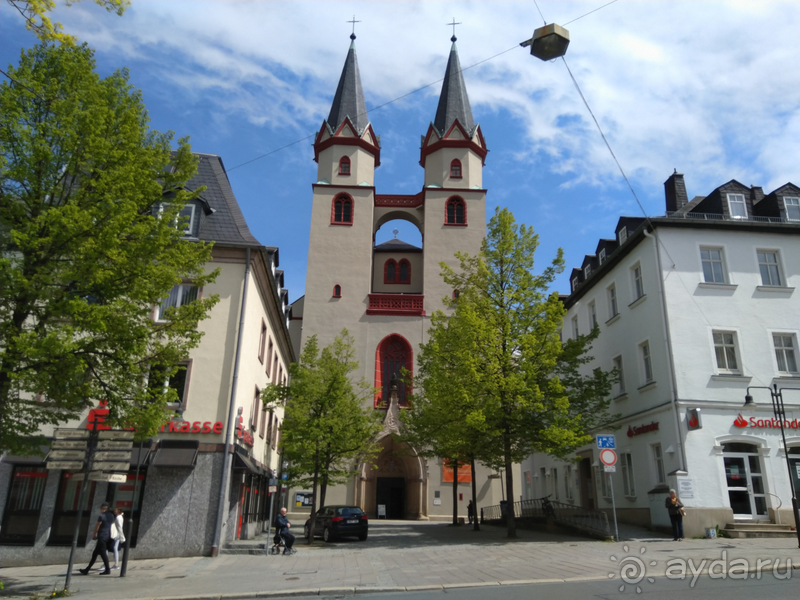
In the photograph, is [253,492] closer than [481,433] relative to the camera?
No

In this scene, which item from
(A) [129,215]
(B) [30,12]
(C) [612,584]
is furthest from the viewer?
(A) [129,215]

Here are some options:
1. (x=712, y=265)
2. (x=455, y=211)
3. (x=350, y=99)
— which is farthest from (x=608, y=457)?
(x=350, y=99)

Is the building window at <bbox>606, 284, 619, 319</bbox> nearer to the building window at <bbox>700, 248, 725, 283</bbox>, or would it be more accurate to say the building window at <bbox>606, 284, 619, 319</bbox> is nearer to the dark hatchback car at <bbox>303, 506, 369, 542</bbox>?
the building window at <bbox>700, 248, 725, 283</bbox>

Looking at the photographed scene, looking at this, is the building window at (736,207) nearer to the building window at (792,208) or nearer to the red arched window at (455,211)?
the building window at (792,208)

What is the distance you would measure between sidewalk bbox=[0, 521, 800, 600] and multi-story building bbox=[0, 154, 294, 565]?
92cm

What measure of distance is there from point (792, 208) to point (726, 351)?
643 cm

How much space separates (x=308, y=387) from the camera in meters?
22.3

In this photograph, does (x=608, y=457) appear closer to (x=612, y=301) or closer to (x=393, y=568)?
(x=393, y=568)

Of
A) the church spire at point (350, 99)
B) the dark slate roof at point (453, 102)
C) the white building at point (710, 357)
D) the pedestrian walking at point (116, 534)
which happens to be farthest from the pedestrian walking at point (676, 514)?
the church spire at point (350, 99)

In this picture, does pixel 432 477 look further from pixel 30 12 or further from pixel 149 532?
pixel 30 12

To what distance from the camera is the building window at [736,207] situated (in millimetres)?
23641

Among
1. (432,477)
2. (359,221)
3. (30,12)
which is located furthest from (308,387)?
(359,221)

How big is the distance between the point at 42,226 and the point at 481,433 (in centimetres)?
1465

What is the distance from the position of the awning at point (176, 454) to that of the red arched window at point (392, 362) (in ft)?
79.4
